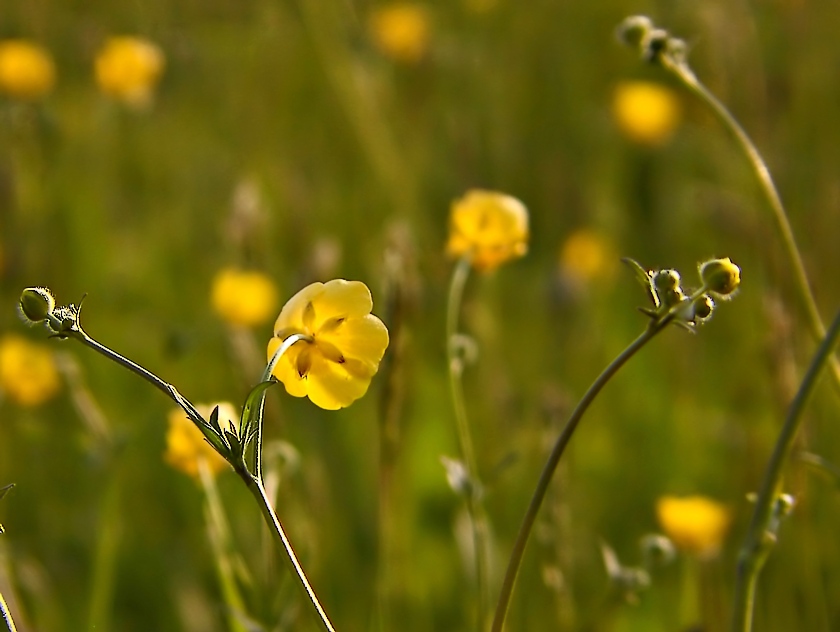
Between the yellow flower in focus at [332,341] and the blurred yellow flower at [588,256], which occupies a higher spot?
the yellow flower in focus at [332,341]

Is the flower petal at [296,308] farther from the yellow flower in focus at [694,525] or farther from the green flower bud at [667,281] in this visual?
the yellow flower in focus at [694,525]

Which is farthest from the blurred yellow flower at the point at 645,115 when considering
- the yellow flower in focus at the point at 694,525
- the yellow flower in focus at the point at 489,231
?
the yellow flower in focus at the point at 489,231

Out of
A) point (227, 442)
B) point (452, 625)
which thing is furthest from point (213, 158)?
point (227, 442)

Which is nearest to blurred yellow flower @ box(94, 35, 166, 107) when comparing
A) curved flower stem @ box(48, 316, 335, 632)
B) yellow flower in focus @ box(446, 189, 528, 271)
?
yellow flower in focus @ box(446, 189, 528, 271)

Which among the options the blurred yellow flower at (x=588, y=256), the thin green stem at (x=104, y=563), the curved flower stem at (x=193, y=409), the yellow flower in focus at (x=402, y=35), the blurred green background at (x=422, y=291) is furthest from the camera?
the yellow flower in focus at (x=402, y=35)

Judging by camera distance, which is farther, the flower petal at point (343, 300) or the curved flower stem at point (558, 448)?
the flower petal at point (343, 300)

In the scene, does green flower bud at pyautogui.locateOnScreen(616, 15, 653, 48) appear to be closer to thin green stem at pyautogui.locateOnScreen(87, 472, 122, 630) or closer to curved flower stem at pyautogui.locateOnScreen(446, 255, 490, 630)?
curved flower stem at pyautogui.locateOnScreen(446, 255, 490, 630)

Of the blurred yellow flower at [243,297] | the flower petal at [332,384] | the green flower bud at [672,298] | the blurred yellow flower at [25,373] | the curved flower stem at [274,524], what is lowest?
the blurred yellow flower at [25,373]
